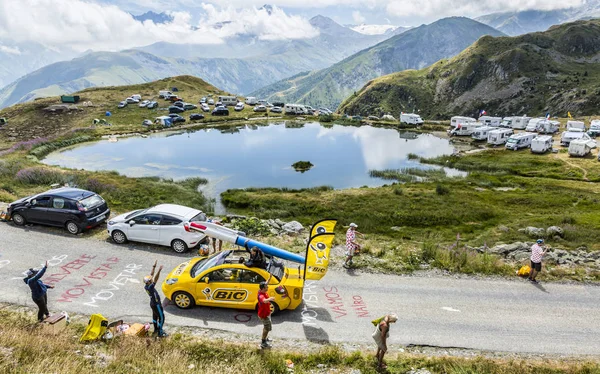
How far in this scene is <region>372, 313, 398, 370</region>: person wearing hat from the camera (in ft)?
34.9

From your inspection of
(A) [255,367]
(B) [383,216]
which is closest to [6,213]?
(A) [255,367]

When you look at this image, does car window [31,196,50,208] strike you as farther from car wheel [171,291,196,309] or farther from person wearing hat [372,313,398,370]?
person wearing hat [372,313,398,370]

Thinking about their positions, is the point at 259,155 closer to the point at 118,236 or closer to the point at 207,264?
the point at 118,236

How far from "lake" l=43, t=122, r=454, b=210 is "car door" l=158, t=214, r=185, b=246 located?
2321 centimetres

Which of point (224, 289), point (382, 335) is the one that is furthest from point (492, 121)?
point (224, 289)

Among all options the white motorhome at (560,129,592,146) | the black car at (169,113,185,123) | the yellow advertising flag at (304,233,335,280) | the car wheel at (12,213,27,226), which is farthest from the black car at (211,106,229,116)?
the yellow advertising flag at (304,233,335,280)

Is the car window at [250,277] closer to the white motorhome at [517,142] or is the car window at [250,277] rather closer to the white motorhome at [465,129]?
the white motorhome at [517,142]

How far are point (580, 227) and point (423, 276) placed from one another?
718 inches

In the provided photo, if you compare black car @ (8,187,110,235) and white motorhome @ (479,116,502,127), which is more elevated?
white motorhome @ (479,116,502,127)

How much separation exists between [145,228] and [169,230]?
1453 mm

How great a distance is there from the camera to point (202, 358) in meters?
11.3

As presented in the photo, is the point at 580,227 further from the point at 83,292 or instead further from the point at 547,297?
the point at 83,292

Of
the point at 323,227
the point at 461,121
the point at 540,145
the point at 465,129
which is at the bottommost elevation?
the point at 540,145

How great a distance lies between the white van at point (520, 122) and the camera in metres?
84.0
